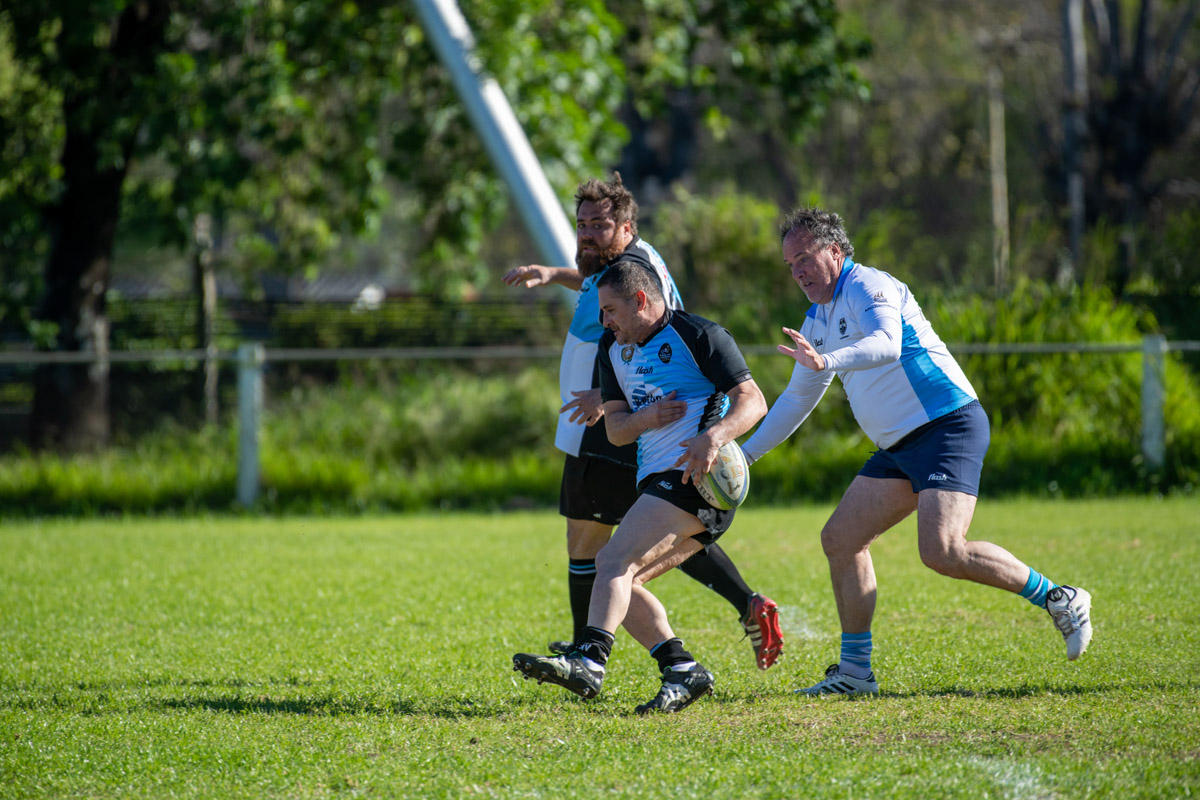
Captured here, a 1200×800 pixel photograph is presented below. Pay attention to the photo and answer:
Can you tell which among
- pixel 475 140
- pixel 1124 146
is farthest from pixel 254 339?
pixel 1124 146

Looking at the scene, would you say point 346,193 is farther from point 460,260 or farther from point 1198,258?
point 1198,258

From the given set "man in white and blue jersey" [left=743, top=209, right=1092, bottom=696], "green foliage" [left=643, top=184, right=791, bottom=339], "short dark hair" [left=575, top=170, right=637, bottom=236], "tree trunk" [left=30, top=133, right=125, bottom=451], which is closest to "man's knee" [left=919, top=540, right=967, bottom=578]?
"man in white and blue jersey" [left=743, top=209, right=1092, bottom=696]

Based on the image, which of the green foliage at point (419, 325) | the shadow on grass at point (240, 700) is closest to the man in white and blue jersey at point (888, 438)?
the shadow on grass at point (240, 700)

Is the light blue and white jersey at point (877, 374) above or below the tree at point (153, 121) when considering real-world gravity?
below

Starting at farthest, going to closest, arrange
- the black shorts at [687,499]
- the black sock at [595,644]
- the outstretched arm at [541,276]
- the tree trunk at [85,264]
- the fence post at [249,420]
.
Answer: the tree trunk at [85,264] < the fence post at [249,420] < the outstretched arm at [541,276] < the black shorts at [687,499] < the black sock at [595,644]

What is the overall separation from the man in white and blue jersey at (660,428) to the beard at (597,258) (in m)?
0.45

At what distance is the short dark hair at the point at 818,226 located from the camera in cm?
464

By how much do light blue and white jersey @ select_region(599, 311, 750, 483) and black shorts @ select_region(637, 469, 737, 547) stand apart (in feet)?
0.13

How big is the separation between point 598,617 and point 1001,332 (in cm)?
897

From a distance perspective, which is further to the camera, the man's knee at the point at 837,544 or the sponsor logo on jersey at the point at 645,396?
the man's knee at the point at 837,544

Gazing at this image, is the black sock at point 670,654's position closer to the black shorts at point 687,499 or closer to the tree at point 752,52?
the black shorts at point 687,499

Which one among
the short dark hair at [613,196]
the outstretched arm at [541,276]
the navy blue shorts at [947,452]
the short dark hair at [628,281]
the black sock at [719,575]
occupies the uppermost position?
the short dark hair at [613,196]

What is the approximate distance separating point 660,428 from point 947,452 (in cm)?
114

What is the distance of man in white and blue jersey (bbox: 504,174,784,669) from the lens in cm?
480
